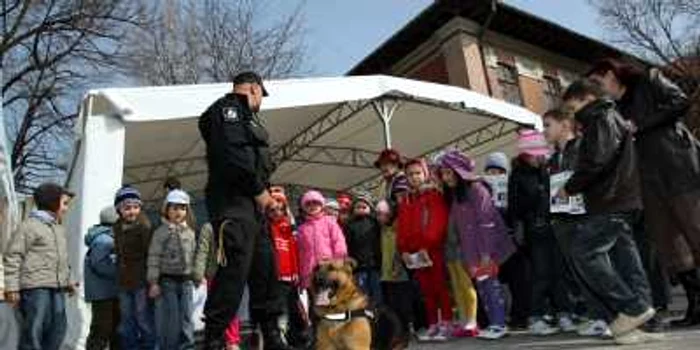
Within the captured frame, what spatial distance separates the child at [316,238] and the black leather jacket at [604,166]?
9.67 ft

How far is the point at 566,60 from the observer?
31.0 m

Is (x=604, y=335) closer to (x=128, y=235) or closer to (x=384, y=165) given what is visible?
(x=384, y=165)

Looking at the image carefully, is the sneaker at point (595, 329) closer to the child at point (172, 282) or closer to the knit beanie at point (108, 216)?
the child at point (172, 282)

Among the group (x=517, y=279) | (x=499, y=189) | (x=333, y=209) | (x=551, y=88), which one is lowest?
(x=517, y=279)

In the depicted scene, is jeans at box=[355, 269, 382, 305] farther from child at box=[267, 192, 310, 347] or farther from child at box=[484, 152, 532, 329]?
child at box=[484, 152, 532, 329]

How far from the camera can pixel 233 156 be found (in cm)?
546

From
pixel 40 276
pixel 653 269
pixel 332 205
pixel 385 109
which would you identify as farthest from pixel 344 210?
pixel 385 109

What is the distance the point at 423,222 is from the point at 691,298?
2164 millimetres

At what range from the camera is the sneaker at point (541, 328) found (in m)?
6.56

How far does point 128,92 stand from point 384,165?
9.28ft

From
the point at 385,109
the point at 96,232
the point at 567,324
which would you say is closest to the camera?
the point at 567,324

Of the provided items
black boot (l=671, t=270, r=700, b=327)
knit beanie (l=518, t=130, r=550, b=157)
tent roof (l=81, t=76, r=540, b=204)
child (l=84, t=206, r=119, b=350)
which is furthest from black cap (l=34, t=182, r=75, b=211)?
black boot (l=671, t=270, r=700, b=327)

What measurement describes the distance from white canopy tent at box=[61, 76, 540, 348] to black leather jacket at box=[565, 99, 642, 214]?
495cm

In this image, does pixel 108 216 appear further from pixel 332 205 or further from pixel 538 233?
pixel 538 233
